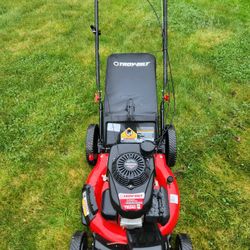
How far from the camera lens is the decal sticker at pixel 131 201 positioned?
3221 mm

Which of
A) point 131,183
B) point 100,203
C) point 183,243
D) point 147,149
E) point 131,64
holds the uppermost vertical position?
point 131,64

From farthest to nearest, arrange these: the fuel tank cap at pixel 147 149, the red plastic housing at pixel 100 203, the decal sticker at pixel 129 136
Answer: the decal sticker at pixel 129 136 → the red plastic housing at pixel 100 203 → the fuel tank cap at pixel 147 149

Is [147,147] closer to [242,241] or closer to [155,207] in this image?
[155,207]

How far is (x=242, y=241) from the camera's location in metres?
4.37

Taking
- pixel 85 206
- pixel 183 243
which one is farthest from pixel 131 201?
pixel 183 243

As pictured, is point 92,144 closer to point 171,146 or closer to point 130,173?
point 171,146

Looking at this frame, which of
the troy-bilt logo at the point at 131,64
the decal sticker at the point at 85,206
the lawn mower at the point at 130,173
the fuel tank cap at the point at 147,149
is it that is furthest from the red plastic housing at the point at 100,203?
the troy-bilt logo at the point at 131,64

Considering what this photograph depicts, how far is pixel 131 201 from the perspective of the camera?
3.24 meters

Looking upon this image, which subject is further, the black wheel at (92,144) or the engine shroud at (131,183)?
the black wheel at (92,144)

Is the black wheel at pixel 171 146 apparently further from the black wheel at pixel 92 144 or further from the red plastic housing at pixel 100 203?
the black wheel at pixel 92 144

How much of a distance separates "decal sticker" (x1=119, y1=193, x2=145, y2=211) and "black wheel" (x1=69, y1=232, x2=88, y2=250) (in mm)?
841

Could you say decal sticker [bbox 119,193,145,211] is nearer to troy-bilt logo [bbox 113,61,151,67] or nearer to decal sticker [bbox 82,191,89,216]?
decal sticker [bbox 82,191,89,216]

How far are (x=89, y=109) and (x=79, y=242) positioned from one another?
2.82m

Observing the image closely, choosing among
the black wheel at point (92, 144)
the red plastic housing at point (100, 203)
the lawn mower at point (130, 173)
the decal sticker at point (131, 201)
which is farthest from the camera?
the black wheel at point (92, 144)
